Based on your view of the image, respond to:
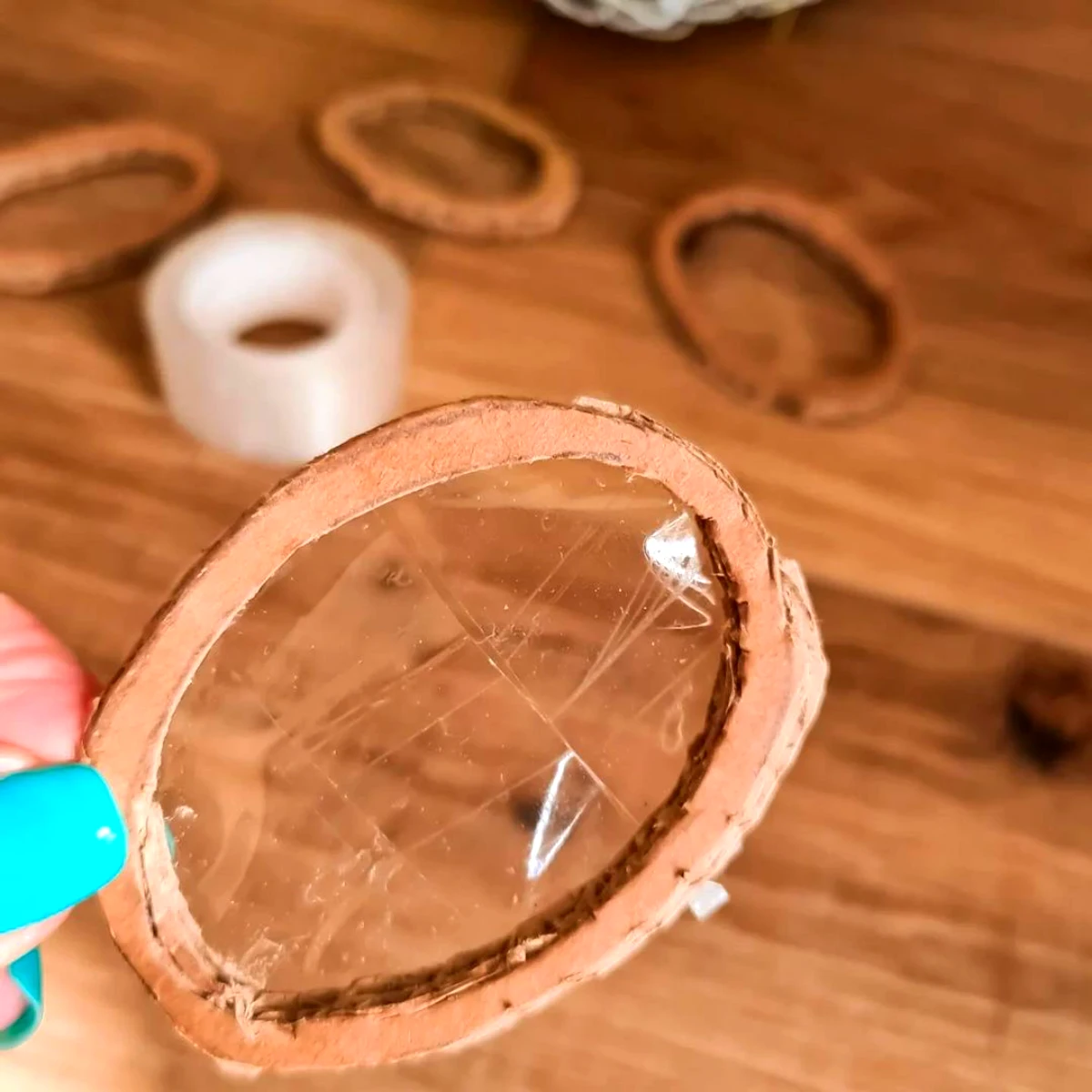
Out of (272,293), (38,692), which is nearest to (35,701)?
(38,692)

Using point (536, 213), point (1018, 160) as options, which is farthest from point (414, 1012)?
point (1018, 160)

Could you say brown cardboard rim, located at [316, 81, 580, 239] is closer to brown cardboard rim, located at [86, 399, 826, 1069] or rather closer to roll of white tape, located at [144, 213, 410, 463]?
roll of white tape, located at [144, 213, 410, 463]

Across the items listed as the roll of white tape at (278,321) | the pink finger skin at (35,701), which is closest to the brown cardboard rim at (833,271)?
the roll of white tape at (278,321)

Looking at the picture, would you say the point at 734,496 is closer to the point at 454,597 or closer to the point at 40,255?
the point at 454,597

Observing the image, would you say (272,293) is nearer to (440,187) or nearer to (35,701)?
(440,187)

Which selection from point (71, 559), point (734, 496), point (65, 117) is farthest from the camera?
point (65, 117)

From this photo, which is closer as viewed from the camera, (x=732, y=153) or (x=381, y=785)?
(x=381, y=785)

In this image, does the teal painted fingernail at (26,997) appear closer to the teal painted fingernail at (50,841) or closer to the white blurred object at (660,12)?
the teal painted fingernail at (50,841)
